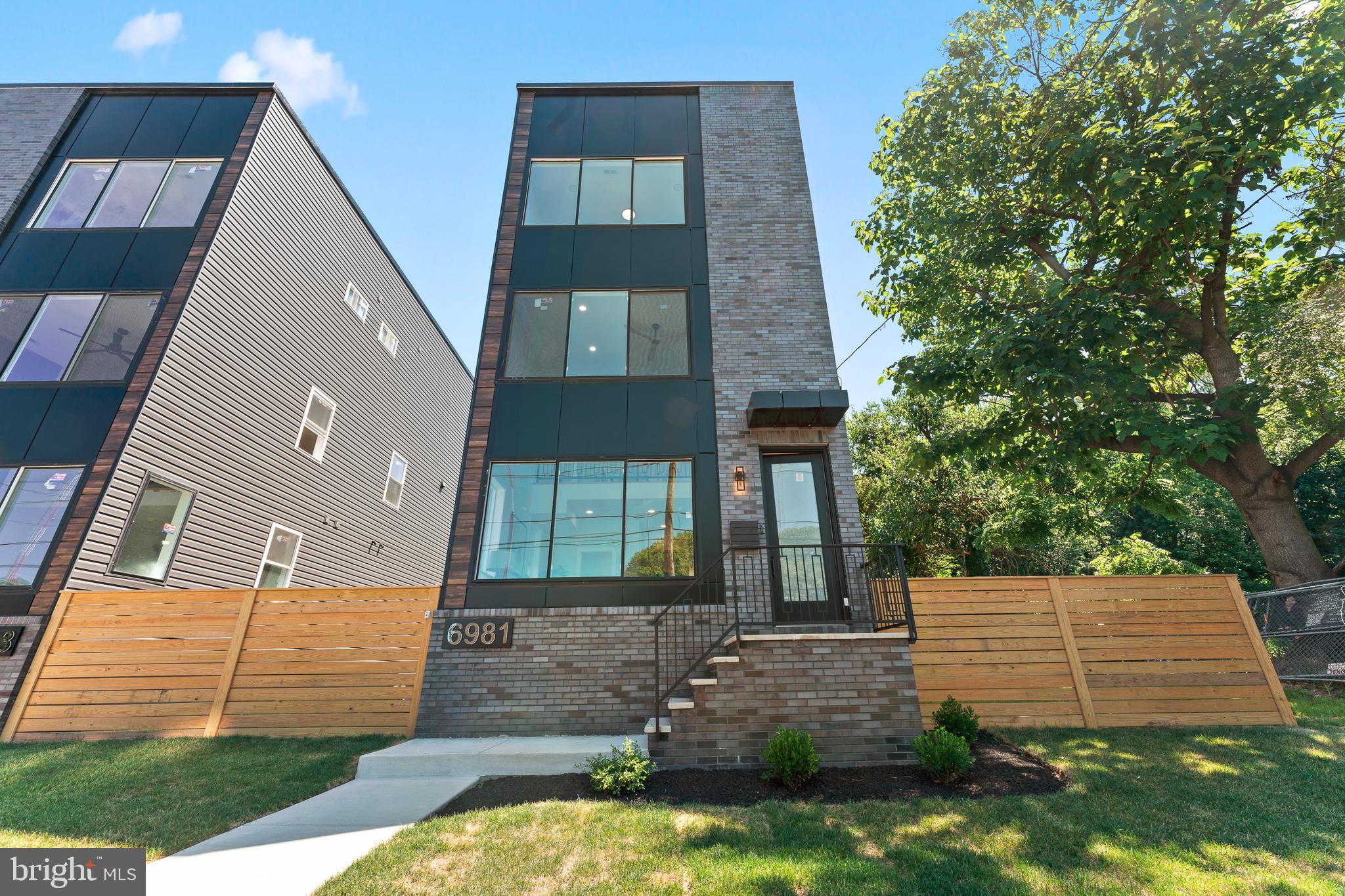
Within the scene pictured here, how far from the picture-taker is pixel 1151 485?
30.7 ft

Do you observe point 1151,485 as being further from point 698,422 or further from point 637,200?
point 637,200

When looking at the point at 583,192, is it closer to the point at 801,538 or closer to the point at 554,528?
the point at 554,528

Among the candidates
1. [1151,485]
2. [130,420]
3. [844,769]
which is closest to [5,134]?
[130,420]

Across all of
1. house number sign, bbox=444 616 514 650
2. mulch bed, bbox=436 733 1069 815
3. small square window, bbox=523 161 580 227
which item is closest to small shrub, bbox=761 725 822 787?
mulch bed, bbox=436 733 1069 815

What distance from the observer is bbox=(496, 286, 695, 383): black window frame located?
805cm

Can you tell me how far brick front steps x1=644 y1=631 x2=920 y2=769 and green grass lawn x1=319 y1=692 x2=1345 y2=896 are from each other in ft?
3.20

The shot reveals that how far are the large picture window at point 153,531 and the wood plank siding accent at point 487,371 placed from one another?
182 inches

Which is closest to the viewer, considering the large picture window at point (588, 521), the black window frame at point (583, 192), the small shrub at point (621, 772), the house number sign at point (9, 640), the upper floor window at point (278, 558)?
the small shrub at point (621, 772)

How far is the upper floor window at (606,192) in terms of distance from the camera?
931 centimetres

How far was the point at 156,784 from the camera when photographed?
15.7ft

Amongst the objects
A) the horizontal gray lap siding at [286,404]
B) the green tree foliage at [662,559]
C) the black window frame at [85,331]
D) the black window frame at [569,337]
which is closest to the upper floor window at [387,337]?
the horizontal gray lap siding at [286,404]

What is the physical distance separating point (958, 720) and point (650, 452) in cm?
463

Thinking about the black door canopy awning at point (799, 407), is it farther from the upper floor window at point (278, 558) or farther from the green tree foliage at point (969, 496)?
the upper floor window at point (278, 558)

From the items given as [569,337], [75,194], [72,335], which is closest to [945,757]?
[569,337]
